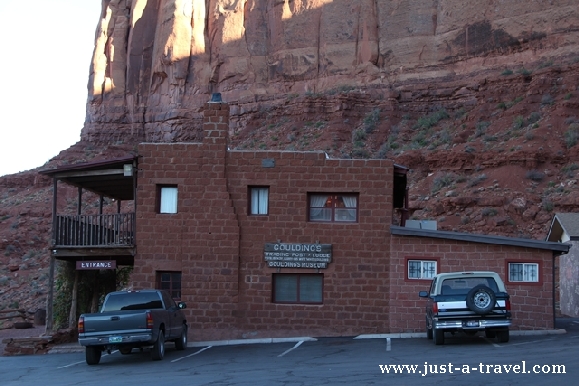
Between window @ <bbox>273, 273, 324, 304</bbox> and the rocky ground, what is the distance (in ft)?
65.4

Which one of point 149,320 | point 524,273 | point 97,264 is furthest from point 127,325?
point 524,273

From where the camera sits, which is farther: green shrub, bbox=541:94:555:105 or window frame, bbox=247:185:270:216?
green shrub, bbox=541:94:555:105

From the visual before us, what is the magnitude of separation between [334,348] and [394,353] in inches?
91.9

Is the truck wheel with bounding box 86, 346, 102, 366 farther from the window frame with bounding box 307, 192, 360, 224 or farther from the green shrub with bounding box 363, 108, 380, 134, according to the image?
the green shrub with bounding box 363, 108, 380, 134

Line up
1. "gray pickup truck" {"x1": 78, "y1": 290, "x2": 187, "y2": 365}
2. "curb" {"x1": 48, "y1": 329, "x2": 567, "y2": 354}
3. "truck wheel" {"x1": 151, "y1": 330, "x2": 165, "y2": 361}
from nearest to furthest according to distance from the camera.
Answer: "gray pickup truck" {"x1": 78, "y1": 290, "x2": 187, "y2": 365}
"truck wheel" {"x1": 151, "y1": 330, "x2": 165, "y2": 361}
"curb" {"x1": 48, "y1": 329, "x2": 567, "y2": 354}

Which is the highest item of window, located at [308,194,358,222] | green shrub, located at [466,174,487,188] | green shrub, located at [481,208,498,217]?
green shrub, located at [466,174,487,188]

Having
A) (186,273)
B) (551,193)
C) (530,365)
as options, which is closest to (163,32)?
(551,193)

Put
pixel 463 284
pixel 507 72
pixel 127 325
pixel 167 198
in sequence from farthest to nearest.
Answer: pixel 507 72
pixel 167 198
pixel 463 284
pixel 127 325

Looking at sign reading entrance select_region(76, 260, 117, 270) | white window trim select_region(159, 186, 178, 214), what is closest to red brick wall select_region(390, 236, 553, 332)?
white window trim select_region(159, 186, 178, 214)

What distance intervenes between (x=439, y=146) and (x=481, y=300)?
3748 centimetres

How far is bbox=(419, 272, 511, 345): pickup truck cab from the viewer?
19578mm

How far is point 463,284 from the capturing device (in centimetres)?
2078

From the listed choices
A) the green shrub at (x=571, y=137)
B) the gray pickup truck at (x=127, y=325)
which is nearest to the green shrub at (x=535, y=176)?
the green shrub at (x=571, y=137)

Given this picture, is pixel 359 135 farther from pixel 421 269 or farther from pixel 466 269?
pixel 466 269
